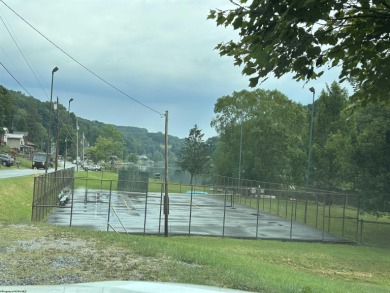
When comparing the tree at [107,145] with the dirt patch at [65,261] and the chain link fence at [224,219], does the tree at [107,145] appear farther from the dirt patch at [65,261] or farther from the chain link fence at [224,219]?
the dirt patch at [65,261]

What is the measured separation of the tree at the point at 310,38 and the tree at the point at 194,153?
256 ft

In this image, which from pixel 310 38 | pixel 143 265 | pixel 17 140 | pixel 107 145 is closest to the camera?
pixel 310 38

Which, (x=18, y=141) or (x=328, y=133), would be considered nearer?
(x=328, y=133)

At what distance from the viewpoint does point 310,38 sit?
489cm

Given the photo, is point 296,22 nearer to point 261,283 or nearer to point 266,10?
point 266,10

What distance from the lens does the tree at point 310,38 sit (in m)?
4.59

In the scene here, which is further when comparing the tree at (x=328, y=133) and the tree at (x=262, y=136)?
the tree at (x=262, y=136)

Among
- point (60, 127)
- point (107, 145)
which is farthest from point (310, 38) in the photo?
point (107, 145)

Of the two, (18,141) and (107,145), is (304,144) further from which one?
(107,145)

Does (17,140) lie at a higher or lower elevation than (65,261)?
higher

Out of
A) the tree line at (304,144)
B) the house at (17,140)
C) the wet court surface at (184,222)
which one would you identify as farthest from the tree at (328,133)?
the house at (17,140)

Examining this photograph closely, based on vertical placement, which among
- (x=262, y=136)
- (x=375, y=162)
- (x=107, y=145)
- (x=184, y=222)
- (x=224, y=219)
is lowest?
(x=184, y=222)

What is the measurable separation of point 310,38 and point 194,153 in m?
83.3

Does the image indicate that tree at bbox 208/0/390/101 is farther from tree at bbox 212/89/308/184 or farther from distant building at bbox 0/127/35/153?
distant building at bbox 0/127/35/153
